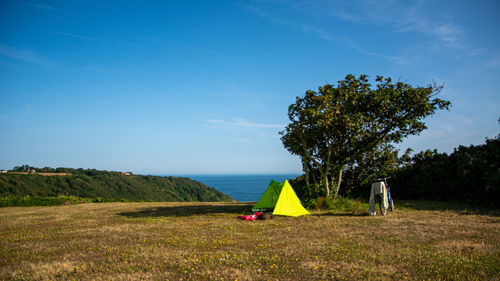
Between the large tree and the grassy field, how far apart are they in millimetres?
5339

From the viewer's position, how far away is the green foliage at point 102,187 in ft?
136

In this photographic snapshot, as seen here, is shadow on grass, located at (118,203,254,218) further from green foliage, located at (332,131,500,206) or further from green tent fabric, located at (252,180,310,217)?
green foliage, located at (332,131,500,206)

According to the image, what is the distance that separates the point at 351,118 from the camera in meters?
15.7

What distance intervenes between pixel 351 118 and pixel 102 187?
53.7 metres

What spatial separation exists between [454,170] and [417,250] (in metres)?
15.4

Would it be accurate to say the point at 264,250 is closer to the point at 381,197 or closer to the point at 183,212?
the point at 381,197

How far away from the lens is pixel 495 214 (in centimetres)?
1288

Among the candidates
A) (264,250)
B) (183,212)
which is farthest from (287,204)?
(264,250)

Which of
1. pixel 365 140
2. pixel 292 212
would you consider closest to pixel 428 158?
pixel 365 140

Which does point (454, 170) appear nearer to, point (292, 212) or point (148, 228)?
point (292, 212)

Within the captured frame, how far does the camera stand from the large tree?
1544 cm

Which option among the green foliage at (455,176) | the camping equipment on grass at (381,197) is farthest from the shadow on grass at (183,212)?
the green foliage at (455,176)

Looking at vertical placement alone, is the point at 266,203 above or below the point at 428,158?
below

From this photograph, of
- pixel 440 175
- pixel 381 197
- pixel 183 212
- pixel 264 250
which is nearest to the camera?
pixel 264 250
